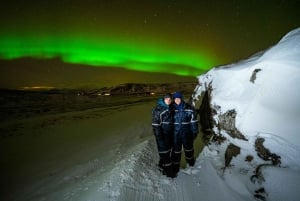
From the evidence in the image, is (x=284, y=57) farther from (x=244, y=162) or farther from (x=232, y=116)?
(x=244, y=162)

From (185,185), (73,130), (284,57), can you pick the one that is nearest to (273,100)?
(284,57)

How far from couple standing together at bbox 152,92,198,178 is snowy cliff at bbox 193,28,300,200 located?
104 centimetres

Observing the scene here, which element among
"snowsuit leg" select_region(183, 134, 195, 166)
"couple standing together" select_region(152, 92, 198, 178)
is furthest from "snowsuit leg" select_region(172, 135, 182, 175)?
"snowsuit leg" select_region(183, 134, 195, 166)

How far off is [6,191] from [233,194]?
5.32 meters

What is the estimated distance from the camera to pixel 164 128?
423 cm

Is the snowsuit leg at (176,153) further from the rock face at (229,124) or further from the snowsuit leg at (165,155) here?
the rock face at (229,124)

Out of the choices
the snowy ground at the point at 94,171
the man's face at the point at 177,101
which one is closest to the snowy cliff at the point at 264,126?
the snowy ground at the point at 94,171

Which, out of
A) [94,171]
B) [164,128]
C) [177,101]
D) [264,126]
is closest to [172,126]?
[164,128]

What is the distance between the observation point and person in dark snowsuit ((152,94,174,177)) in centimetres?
415

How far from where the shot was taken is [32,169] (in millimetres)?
6477

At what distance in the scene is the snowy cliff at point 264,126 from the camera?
361cm

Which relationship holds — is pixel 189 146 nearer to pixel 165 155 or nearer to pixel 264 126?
pixel 165 155

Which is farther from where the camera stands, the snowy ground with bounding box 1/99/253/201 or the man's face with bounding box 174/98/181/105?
the man's face with bounding box 174/98/181/105

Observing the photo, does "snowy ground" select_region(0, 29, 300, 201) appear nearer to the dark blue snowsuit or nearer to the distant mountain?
the dark blue snowsuit
